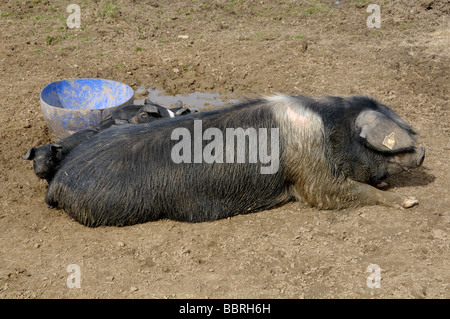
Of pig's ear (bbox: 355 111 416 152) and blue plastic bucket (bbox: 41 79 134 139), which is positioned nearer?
pig's ear (bbox: 355 111 416 152)

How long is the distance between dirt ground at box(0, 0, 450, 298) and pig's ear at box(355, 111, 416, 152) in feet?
2.15

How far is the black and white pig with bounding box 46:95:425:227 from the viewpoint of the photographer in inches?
189

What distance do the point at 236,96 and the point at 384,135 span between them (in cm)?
356

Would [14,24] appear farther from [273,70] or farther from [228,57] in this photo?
[273,70]

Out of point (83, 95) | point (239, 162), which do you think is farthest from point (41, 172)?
point (83, 95)

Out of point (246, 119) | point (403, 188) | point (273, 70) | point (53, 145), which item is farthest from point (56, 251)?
point (273, 70)

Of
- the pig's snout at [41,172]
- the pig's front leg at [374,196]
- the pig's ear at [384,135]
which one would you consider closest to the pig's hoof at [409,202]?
the pig's front leg at [374,196]

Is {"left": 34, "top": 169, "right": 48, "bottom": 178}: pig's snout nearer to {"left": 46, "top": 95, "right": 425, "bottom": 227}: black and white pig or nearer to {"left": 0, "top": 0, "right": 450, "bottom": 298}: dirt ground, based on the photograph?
{"left": 46, "top": 95, "right": 425, "bottom": 227}: black and white pig

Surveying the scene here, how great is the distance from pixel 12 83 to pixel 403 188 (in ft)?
20.5

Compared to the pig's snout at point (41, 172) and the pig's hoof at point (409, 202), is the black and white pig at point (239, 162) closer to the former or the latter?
the pig's hoof at point (409, 202)

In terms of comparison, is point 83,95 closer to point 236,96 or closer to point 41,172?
point 236,96

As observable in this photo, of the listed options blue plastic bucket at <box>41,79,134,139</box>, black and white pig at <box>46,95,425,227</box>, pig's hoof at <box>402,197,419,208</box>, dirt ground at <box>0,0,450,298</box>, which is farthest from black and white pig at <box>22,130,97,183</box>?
pig's hoof at <box>402,197,419,208</box>

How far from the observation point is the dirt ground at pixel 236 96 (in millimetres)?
4117

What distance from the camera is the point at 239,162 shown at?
A: 502 centimetres
